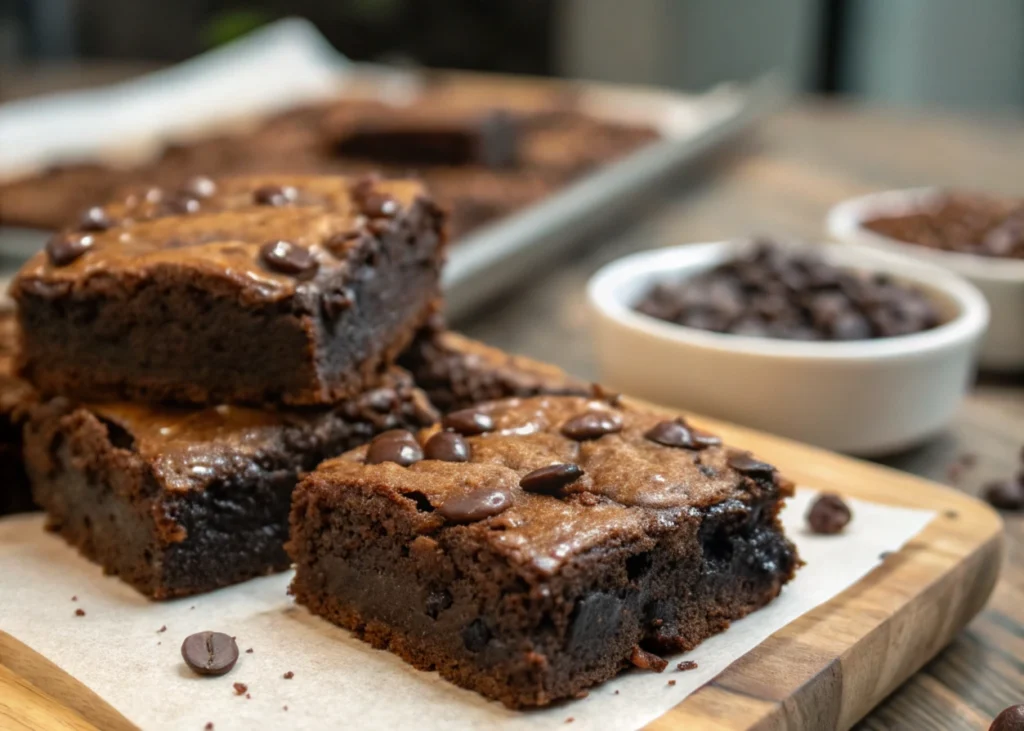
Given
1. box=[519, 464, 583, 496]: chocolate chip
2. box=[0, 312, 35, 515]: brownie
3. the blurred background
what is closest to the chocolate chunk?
box=[519, 464, 583, 496]: chocolate chip

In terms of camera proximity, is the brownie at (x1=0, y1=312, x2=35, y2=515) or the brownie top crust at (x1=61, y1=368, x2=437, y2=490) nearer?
the brownie top crust at (x1=61, y1=368, x2=437, y2=490)

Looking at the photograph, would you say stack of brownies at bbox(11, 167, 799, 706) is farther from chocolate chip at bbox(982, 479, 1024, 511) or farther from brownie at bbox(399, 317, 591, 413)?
chocolate chip at bbox(982, 479, 1024, 511)

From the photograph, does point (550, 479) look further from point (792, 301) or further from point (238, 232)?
point (792, 301)

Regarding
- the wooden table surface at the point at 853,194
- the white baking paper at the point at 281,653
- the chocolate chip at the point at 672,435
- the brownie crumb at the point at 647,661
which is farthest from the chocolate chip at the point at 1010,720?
the chocolate chip at the point at 672,435

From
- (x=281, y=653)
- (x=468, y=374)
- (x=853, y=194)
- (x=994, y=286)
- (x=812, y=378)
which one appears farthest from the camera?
(x=853, y=194)

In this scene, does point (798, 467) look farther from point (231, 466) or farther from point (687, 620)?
point (231, 466)

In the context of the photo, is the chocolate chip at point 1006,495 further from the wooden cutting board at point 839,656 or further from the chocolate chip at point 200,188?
the chocolate chip at point 200,188

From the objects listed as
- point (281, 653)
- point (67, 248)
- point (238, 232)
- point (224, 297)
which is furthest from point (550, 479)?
point (67, 248)
